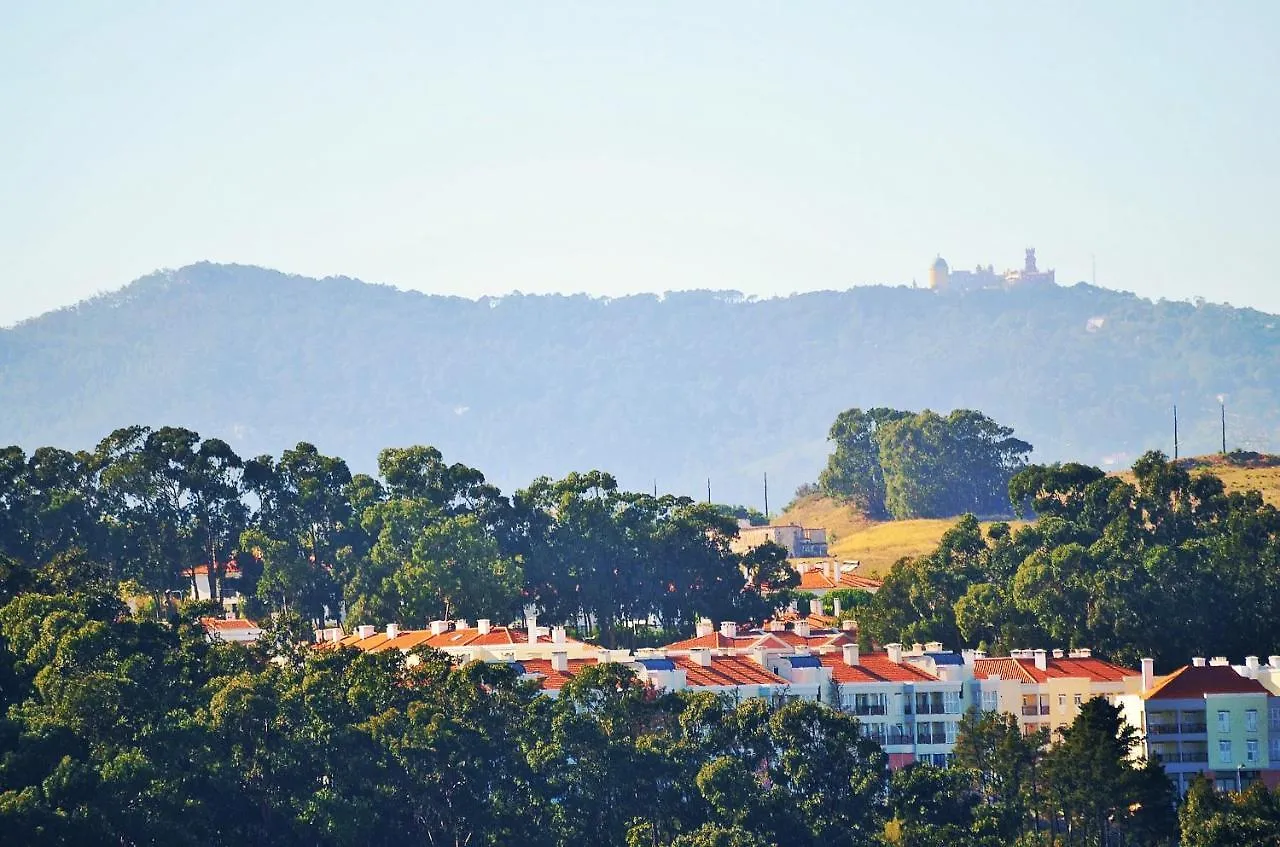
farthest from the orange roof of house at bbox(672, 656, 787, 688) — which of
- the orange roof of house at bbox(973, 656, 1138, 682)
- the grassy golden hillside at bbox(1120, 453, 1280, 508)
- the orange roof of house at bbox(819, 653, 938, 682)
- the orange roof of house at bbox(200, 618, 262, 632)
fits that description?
the grassy golden hillside at bbox(1120, 453, 1280, 508)

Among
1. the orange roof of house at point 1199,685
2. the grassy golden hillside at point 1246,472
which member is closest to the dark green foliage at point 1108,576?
the orange roof of house at point 1199,685

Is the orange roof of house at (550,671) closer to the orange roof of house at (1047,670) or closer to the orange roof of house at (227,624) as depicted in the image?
the orange roof of house at (227,624)

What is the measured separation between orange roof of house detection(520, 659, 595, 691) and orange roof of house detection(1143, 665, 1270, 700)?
74.9 ft

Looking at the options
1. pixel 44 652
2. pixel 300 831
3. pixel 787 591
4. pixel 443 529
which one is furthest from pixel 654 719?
pixel 787 591

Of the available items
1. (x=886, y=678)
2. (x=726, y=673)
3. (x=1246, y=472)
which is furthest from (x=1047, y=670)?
(x=1246, y=472)

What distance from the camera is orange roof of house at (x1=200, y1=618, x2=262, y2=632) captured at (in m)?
119

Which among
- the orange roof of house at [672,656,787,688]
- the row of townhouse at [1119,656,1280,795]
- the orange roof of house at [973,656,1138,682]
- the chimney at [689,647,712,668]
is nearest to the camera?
the row of townhouse at [1119,656,1280,795]

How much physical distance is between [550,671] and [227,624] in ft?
75.0

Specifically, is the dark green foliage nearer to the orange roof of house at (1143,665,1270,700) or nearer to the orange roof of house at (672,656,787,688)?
the orange roof of house at (1143,665,1270,700)

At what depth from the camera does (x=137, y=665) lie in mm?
91875

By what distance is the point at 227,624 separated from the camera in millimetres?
123500

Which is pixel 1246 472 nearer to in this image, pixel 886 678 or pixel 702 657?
pixel 886 678

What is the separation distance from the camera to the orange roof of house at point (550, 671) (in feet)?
341

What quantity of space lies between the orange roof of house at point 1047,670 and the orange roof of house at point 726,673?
8.93 meters
